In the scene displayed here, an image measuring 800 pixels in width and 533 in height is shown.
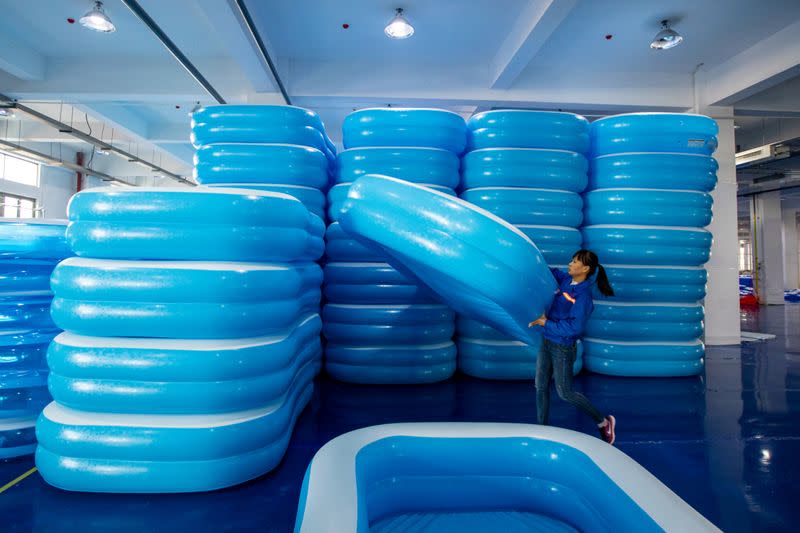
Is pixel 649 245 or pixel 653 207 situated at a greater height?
pixel 653 207

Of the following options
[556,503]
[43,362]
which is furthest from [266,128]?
[556,503]

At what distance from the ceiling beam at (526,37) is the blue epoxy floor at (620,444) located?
3.18 metres

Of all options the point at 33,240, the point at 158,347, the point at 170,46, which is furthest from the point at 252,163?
the point at 170,46

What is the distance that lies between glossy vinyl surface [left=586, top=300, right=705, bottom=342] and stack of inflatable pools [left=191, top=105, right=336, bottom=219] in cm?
260

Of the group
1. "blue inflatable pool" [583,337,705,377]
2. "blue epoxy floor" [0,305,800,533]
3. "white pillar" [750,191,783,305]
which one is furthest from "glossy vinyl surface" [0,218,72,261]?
"white pillar" [750,191,783,305]

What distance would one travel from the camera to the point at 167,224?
1.81 m

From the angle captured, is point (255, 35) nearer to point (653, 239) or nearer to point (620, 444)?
point (653, 239)

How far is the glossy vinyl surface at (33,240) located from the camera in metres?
2.14

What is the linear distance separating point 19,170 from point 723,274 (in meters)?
14.4

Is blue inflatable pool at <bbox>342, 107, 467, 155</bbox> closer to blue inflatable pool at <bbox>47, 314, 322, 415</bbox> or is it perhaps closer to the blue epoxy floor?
the blue epoxy floor

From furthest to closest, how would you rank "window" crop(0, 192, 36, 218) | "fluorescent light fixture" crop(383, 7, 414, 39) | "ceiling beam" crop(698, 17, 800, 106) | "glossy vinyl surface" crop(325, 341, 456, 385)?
"window" crop(0, 192, 36, 218) → "ceiling beam" crop(698, 17, 800, 106) → "fluorescent light fixture" crop(383, 7, 414, 39) → "glossy vinyl surface" crop(325, 341, 456, 385)

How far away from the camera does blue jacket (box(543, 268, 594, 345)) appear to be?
2.12 metres

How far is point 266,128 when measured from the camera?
324 centimetres

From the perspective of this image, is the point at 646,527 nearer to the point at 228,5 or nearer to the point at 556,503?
the point at 556,503
